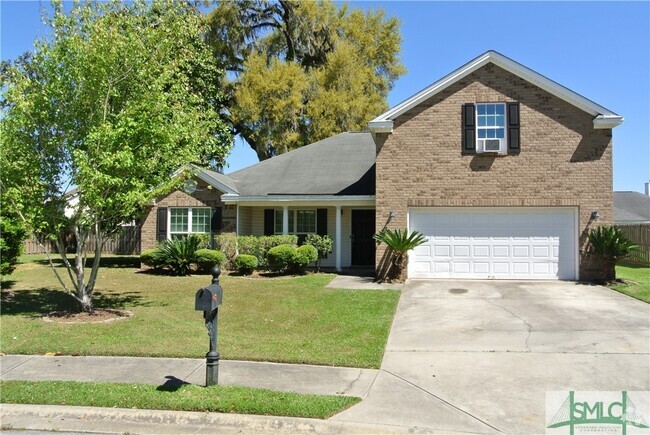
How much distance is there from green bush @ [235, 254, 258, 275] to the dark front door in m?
4.12

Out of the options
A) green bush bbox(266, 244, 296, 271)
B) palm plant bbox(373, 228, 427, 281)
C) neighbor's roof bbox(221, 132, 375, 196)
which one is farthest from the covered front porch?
palm plant bbox(373, 228, 427, 281)

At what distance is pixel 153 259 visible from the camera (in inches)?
685

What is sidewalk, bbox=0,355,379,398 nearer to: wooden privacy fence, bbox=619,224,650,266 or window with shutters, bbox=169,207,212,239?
window with shutters, bbox=169,207,212,239

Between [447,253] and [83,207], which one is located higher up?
[83,207]

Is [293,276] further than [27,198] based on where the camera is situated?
Yes

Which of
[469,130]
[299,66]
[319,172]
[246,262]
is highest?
[299,66]

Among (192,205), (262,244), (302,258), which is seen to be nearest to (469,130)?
(302,258)

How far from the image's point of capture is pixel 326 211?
19078 millimetres

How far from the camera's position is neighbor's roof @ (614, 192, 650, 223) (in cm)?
3341

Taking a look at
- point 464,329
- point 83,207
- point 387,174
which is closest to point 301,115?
point 387,174

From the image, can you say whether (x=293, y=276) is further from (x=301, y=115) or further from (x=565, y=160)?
(x=301, y=115)

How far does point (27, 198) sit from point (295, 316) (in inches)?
228

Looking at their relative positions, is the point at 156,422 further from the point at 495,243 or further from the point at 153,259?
the point at 153,259

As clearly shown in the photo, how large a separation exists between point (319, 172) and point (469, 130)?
679cm
